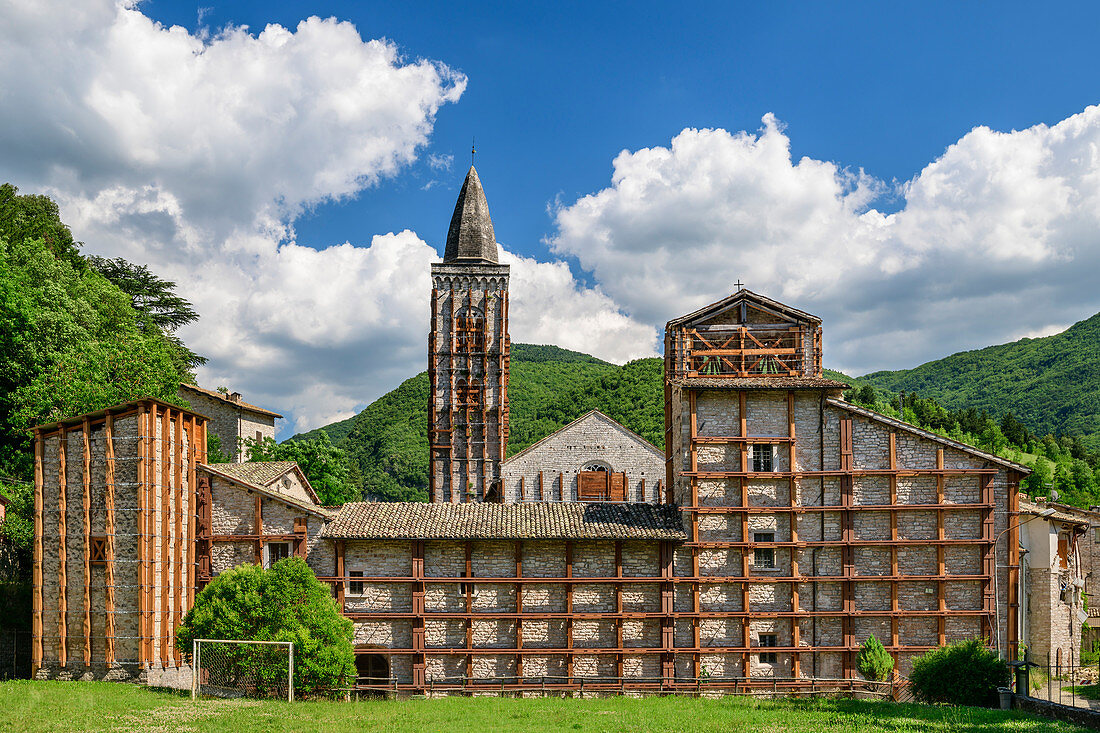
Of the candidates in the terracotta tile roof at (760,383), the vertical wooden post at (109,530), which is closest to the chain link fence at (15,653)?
the vertical wooden post at (109,530)

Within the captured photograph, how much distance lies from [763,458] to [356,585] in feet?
51.6

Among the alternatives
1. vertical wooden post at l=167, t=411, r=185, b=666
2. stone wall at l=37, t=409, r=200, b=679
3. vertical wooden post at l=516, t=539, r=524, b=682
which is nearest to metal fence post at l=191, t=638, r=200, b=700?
stone wall at l=37, t=409, r=200, b=679

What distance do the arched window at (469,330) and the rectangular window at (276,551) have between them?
89.0 ft

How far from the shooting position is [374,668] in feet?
97.1

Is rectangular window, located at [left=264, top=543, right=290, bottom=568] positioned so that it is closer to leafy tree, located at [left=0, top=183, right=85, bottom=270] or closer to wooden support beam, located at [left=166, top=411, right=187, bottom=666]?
wooden support beam, located at [left=166, top=411, right=187, bottom=666]

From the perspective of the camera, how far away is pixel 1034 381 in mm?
114812

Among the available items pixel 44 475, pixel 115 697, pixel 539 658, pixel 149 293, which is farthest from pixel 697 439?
pixel 149 293

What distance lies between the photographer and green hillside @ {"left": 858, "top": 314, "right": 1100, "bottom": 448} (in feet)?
336

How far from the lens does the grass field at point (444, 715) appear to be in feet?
64.2

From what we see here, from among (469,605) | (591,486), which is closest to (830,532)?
(469,605)

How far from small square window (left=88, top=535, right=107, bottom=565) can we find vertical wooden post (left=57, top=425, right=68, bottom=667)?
0.87 meters

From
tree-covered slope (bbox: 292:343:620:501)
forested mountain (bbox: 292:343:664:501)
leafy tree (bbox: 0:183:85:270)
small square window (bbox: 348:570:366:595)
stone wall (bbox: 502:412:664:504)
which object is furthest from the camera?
tree-covered slope (bbox: 292:343:620:501)

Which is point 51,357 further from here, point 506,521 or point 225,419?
point 506,521

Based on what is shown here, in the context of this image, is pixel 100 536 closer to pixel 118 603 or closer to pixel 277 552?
pixel 118 603
